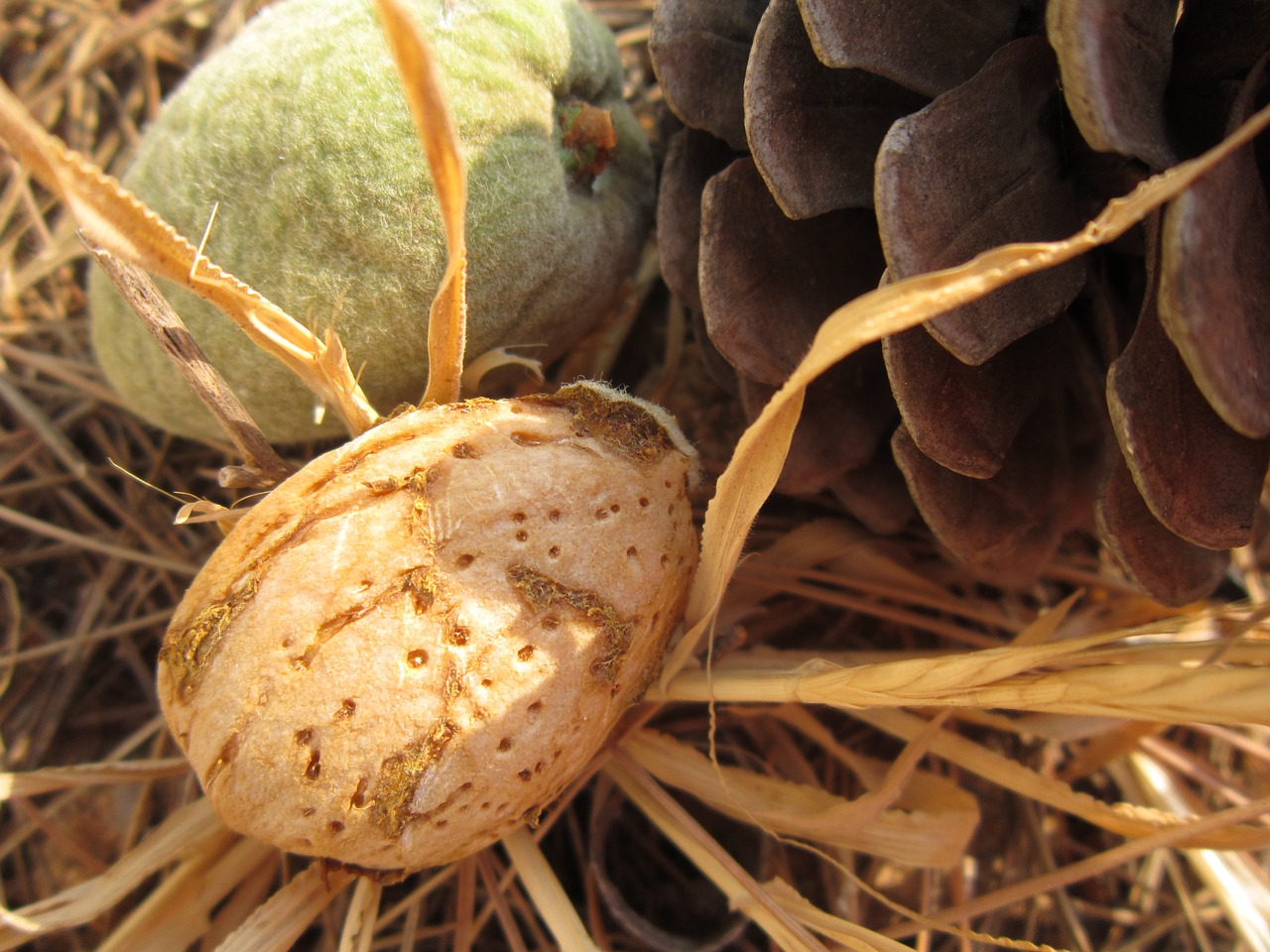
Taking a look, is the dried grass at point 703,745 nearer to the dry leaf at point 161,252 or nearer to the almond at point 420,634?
the almond at point 420,634

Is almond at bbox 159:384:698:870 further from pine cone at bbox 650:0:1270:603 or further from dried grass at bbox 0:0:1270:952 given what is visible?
pine cone at bbox 650:0:1270:603

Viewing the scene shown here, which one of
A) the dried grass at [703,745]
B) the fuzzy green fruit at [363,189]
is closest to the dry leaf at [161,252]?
the fuzzy green fruit at [363,189]

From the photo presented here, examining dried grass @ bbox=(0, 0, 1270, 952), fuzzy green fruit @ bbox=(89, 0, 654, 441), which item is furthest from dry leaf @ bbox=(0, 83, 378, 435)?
dried grass @ bbox=(0, 0, 1270, 952)

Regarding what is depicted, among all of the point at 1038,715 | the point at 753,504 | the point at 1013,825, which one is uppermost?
the point at 753,504

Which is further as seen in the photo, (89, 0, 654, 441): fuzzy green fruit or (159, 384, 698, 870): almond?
(89, 0, 654, 441): fuzzy green fruit

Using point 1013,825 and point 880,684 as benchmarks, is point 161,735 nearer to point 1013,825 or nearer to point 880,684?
point 880,684

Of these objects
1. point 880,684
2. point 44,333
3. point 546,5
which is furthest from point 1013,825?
point 44,333
